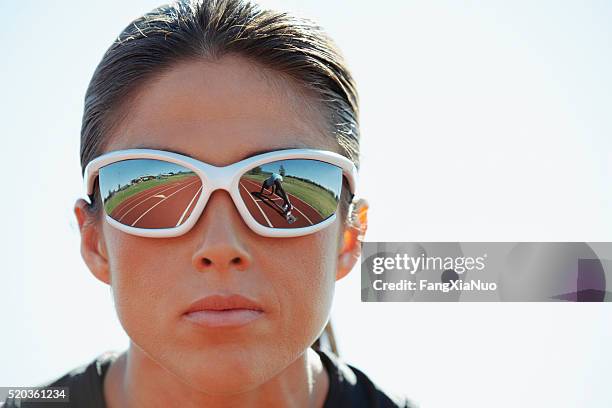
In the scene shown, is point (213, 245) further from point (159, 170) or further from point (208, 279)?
point (159, 170)

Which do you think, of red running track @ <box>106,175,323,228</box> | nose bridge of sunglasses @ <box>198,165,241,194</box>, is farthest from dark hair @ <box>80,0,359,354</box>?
nose bridge of sunglasses @ <box>198,165,241,194</box>

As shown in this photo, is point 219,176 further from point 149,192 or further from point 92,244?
point 92,244

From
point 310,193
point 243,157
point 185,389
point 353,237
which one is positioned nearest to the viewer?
point 243,157

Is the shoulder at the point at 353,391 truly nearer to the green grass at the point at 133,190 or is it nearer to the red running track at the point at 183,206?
the red running track at the point at 183,206

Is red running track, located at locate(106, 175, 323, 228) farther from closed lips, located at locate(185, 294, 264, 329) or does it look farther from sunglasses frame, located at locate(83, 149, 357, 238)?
closed lips, located at locate(185, 294, 264, 329)

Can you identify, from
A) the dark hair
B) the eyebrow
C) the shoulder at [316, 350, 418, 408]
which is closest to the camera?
the eyebrow

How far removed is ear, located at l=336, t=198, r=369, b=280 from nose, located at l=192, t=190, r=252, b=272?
673mm

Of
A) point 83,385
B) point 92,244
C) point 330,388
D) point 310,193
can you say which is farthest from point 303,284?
point 83,385

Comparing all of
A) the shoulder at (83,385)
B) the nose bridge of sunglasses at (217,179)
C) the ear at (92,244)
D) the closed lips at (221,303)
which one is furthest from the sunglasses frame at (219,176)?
the shoulder at (83,385)

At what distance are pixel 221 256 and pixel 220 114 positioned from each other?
55 cm

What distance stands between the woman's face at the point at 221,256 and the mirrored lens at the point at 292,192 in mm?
75

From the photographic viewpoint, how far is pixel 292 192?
2.94 metres

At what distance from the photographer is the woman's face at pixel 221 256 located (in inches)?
111

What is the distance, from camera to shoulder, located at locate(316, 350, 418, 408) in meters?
3.70
